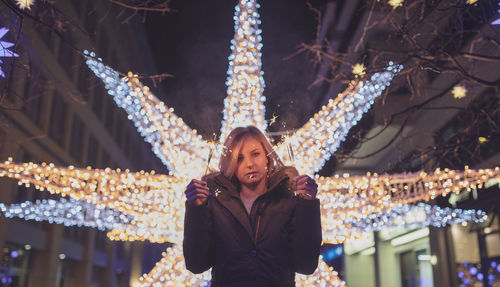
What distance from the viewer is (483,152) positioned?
1058 centimetres

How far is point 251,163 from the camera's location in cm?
251

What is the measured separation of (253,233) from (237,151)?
1.60 ft

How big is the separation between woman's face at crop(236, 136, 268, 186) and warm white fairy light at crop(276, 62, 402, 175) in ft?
6.46

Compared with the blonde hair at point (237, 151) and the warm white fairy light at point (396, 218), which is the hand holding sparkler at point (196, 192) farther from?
the warm white fairy light at point (396, 218)

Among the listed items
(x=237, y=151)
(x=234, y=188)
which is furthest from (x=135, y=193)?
(x=234, y=188)

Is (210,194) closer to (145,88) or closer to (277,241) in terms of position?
(277,241)

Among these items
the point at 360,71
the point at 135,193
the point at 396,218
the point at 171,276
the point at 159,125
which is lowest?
the point at 171,276

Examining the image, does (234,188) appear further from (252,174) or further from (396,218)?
(396,218)

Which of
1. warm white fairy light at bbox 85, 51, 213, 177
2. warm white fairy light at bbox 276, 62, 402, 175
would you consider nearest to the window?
warm white fairy light at bbox 85, 51, 213, 177

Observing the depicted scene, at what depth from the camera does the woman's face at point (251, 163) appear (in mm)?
2488

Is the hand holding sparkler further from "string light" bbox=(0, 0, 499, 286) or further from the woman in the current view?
"string light" bbox=(0, 0, 499, 286)

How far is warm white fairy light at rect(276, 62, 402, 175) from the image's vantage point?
182 inches

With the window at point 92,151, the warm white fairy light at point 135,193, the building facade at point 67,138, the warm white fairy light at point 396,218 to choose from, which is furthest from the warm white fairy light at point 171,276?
the window at point 92,151

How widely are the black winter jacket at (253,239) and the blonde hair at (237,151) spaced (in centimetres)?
23
